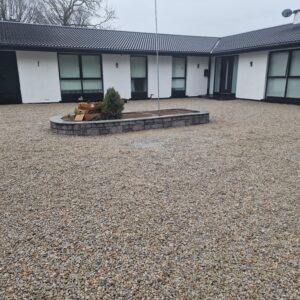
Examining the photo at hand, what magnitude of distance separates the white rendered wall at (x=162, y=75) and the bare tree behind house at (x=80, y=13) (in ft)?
34.5

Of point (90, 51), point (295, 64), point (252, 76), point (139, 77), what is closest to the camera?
point (295, 64)

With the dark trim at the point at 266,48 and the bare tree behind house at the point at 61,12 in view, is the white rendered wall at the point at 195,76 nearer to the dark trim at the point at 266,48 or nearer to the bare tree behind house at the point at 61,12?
the dark trim at the point at 266,48

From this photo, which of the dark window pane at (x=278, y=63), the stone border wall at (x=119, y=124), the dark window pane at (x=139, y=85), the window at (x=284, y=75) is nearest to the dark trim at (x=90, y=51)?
the dark window pane at (x=139, y=85)

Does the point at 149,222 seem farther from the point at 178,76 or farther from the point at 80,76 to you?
the point at 178,76

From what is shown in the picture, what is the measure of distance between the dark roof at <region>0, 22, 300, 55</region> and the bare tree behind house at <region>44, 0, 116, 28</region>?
8.16m

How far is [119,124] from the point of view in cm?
659

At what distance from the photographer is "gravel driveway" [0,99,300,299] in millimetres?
1759

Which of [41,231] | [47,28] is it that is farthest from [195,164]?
[47,28]

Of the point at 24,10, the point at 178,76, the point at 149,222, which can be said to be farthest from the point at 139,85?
the point at 24,10

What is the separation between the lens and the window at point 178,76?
15148 mm

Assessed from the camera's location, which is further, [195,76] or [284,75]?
[195,76]

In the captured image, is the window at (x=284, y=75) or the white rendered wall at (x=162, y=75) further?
the white rendered wall at (x=162, y=75)

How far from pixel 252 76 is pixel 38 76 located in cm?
1035

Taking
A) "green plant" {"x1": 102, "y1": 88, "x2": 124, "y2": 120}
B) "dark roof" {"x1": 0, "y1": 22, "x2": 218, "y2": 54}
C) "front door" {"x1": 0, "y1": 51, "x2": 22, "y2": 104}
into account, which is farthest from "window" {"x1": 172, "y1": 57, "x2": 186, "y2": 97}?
"green plant" {"x1": 102, "y1": 88, "x2": 124, "y2": 120}
